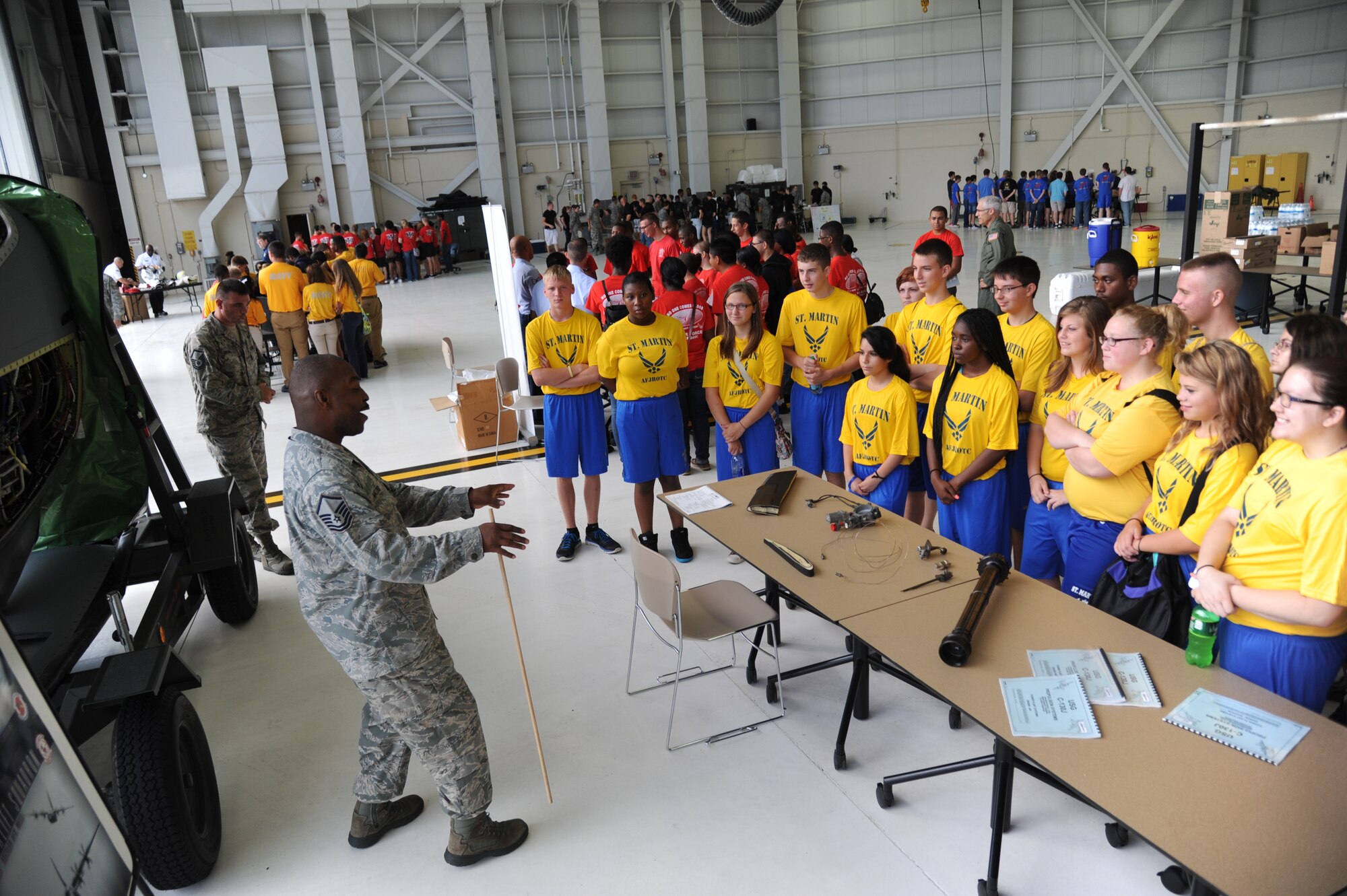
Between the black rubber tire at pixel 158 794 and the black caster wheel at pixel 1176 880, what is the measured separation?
3.08 metres

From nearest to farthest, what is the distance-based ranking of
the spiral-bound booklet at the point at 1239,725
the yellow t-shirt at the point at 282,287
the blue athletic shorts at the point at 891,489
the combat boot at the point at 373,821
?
the spiral-bound booklet at the point at 1239,725, the combat boot at the point at 373,821, the blue athletic shorts at the point at 891,489, the yellow t-shirt at the point at 282,287

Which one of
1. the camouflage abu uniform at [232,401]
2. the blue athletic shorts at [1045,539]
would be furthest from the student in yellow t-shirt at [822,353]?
the camouflage abu uniform at [232,401]

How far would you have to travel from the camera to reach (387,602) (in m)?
2.63

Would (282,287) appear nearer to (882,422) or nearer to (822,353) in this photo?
(822,353)

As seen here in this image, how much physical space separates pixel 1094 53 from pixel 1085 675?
2493 centimetres

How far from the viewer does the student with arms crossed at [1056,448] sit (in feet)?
11.8

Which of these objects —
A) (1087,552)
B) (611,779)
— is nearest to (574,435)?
(611,779)

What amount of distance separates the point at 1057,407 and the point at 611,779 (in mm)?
2404

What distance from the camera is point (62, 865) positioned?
1740mm

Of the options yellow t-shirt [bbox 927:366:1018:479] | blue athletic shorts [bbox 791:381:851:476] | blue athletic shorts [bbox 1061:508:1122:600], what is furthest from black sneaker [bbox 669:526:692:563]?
blue athletic shorts [bbox 1061:508:1122:600]

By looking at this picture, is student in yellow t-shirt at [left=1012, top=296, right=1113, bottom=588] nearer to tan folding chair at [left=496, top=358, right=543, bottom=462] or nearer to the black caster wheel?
the black caster wheel

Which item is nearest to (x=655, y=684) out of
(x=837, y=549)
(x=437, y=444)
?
(x=837, y=549)

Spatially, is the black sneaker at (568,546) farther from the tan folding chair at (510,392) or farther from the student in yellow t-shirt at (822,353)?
the tan folding chair at (510,392)

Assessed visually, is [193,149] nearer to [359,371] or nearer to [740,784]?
[359,371]
